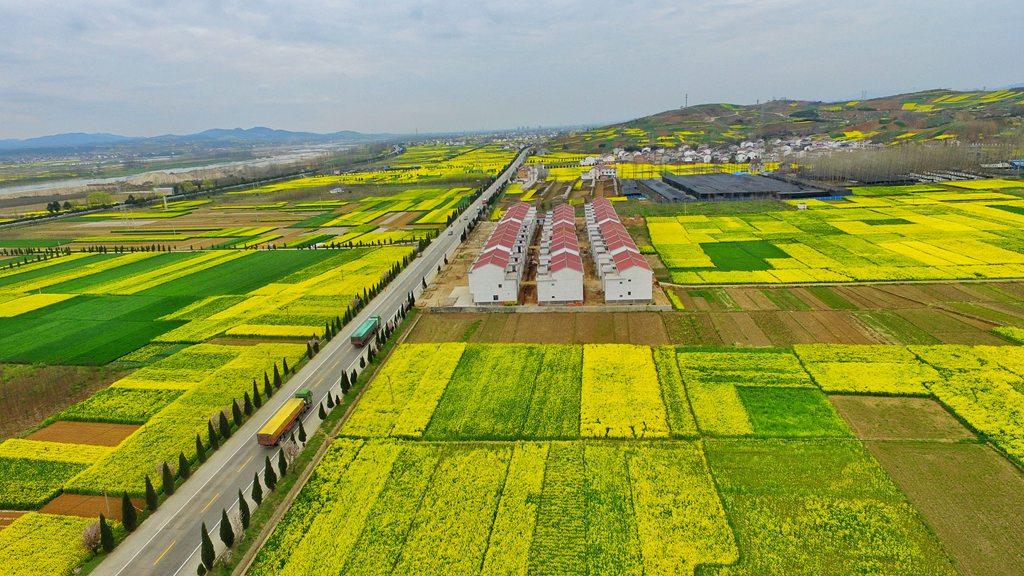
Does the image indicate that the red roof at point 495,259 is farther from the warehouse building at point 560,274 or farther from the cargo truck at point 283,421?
the cargo truck at point 283,421

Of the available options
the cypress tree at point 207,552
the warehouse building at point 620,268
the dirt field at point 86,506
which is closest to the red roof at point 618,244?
the warehouse building at point 620,268

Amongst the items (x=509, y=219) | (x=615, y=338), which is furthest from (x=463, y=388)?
(x=509, y=219)

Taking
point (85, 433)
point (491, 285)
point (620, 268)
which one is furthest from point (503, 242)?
point (85, 433)

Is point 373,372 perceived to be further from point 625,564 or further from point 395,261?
point 395,261

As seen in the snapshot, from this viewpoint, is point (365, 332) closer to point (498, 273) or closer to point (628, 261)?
point (498, 273)

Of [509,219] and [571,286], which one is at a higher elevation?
[509,219]

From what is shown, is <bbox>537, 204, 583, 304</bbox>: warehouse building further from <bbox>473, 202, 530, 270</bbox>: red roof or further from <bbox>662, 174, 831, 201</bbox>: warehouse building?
<bbox>662, 174, 831, 201</bbox>: warehouse building
